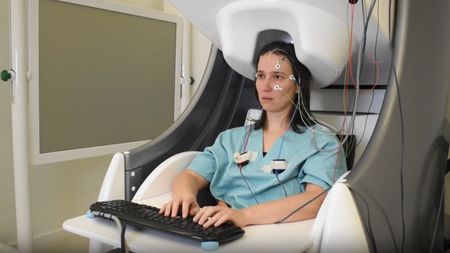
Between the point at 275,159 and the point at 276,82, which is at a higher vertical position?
the point at 276,82

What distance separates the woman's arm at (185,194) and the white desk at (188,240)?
0.29 feet

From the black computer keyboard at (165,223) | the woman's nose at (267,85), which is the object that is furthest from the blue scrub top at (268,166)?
the black computer keyboard at (165,223)

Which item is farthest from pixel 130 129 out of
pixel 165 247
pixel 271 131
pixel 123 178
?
pixel 165 247

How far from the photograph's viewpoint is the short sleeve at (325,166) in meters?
0.90

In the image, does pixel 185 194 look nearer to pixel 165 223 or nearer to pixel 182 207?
pixel 182 207

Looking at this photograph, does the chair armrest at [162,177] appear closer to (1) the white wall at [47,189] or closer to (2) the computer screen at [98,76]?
(2) the computer screen at [98,76]

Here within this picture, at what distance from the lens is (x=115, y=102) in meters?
1.51

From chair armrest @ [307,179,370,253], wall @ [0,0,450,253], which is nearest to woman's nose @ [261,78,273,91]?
chair armrest @ [307,179,370,253]

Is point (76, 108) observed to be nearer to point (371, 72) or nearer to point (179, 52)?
→ point (179, 52)

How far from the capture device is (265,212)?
0.83 metres

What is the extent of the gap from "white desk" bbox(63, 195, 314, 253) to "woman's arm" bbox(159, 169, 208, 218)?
89 mm

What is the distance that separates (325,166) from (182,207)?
0.32 metres

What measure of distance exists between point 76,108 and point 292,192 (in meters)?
0.79

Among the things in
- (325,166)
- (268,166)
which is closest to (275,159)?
(268,166)
